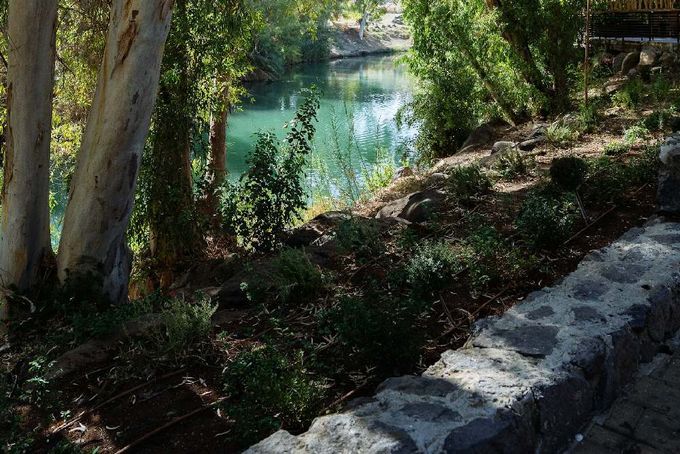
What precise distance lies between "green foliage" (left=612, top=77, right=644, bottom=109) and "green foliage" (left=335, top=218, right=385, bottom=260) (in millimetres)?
5924

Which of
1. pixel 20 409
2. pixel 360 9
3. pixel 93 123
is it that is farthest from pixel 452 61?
pixel 20 409

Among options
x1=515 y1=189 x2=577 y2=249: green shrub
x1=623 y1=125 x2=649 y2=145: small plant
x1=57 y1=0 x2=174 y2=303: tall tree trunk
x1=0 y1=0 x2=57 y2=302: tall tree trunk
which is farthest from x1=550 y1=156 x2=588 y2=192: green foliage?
x1=0 y1=0 x2=57 y2=302: tall tree trunk

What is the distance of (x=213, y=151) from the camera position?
8.75 metres

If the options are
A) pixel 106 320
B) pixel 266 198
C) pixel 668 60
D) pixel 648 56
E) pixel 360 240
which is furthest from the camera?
pixel 648 56

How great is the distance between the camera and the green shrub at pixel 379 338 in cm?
274

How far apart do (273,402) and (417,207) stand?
324 cm

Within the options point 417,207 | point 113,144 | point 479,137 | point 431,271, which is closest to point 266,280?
point 431,271

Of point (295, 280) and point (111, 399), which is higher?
point (295, 280)

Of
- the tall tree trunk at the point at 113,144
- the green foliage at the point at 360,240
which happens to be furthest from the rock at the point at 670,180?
the tall tree trunk at the point at 113,144

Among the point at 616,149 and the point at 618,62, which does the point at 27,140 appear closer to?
the point at 616,149

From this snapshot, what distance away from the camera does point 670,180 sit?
390 cm

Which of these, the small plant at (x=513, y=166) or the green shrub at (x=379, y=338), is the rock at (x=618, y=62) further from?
the green shrub at (x=379, y=338)

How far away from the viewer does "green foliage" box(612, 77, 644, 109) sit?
911cm

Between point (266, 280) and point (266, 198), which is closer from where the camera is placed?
point (266, 280)
